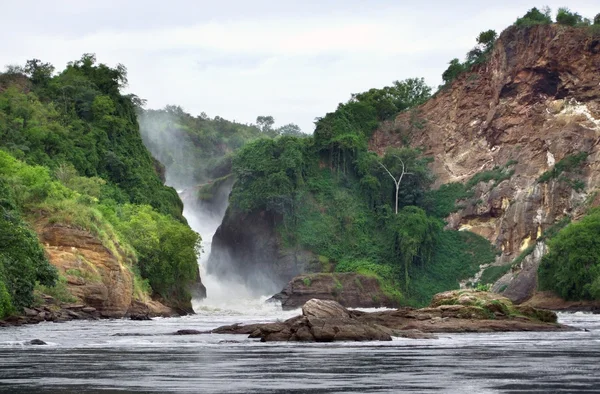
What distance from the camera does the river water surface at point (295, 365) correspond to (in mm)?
26000

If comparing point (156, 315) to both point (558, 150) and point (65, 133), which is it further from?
point (558, 150)

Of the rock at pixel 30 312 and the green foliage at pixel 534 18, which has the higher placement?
the green foliage at pixel 534 18

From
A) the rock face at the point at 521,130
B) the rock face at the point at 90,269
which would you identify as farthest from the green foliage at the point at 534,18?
the rock face at the point at 90,269

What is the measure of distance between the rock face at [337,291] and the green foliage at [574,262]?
22.7 m

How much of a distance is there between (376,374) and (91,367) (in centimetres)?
832

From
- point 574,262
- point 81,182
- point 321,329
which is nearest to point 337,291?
point 574,262

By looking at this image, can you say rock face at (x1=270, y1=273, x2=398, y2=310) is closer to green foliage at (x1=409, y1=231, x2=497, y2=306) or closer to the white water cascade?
the white water cascade

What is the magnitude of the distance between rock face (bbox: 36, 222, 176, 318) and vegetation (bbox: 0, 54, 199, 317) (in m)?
1.16

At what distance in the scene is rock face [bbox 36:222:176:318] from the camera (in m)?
77.1

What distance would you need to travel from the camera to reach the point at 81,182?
346 ft

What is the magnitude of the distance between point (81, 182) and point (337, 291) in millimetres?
33707

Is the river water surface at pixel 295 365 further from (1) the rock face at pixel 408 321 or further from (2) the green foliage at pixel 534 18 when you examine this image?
(2) the green foliage at pixel 534 18

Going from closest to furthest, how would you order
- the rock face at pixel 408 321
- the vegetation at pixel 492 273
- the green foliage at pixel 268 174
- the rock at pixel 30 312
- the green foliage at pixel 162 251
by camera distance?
the rock face at pixel 408 321 < the rock at pixel 30 312 < the green foliage at pixel 162 251 < the vegetation at pixel 492 273 < the green foliage at pixel 268 174

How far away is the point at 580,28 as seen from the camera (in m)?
142
